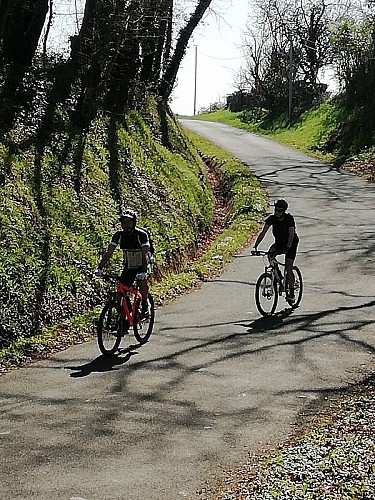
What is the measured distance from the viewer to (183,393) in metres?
8.34

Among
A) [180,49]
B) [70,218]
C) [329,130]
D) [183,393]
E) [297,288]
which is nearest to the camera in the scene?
[183,393]

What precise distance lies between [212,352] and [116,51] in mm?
9510

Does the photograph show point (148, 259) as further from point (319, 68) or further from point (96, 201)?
point (319, 68)

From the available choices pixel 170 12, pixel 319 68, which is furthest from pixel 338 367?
pixel 319 68

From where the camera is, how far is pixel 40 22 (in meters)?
17.1

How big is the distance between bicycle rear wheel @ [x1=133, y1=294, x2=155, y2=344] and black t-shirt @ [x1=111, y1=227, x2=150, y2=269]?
55 cm

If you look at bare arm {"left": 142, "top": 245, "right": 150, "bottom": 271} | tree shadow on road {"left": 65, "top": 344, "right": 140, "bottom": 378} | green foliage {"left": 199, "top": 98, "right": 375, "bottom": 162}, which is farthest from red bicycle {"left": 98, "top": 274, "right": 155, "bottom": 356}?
green foliage {"left": 199, "top": 98, "right": 375, "bottom": 162}

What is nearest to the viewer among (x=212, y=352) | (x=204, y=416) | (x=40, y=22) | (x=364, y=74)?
(x=204, y=416)

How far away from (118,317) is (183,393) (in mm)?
1997

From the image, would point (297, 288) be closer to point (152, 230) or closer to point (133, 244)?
point (133, 244)

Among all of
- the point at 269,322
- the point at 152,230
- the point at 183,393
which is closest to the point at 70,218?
the point at 152,230

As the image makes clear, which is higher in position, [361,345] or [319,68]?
[319,68]

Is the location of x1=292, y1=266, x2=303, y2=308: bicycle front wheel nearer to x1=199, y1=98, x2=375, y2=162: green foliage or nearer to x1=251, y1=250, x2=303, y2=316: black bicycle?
x1=251, y1=250, x2=303, y2=316: black bicycle

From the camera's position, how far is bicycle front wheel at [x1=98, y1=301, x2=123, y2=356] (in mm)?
9852
